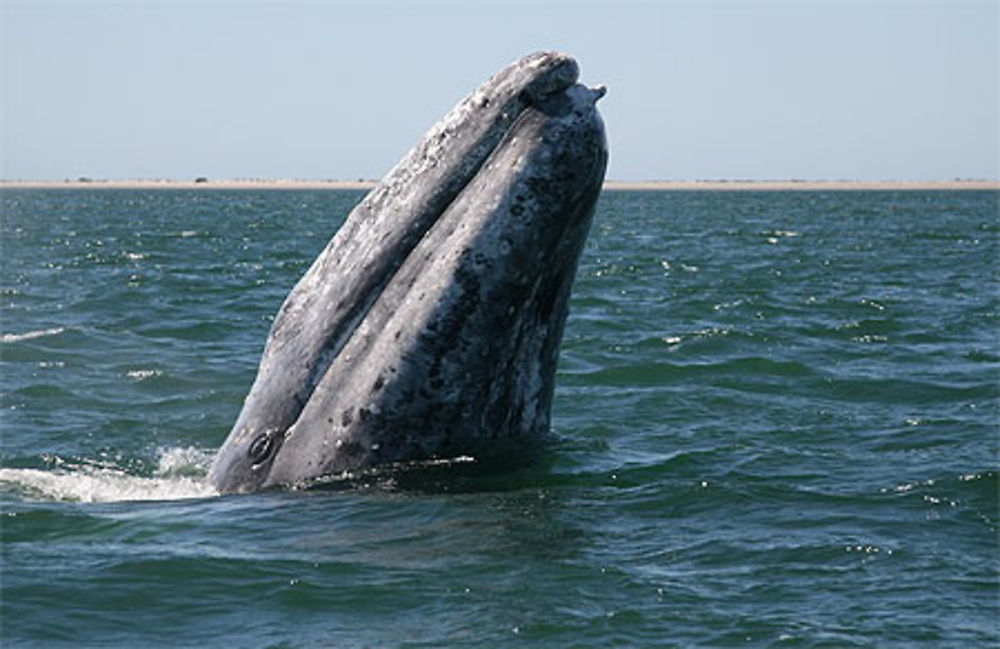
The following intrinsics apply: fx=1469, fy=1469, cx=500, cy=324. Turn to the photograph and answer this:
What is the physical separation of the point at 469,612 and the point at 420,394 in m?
1.81

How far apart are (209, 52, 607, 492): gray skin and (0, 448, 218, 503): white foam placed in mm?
637

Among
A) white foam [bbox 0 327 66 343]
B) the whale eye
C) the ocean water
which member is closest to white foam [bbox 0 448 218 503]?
the ocean water

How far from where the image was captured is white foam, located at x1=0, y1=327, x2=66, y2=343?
15.0m

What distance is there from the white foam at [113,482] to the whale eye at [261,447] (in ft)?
1.27

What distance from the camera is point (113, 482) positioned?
8477mm

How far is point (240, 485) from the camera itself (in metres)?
7.41

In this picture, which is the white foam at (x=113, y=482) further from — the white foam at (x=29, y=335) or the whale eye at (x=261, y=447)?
the white foam at (x=29, y=335)

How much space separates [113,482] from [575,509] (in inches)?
116

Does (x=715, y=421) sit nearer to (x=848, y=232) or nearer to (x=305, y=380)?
(x=305, y=380)

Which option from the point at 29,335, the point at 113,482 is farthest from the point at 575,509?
the point at 29,335

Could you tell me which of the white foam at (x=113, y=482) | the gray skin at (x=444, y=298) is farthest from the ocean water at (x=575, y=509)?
the gray skin at (x=444, y=298)

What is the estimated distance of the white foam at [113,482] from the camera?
793cm

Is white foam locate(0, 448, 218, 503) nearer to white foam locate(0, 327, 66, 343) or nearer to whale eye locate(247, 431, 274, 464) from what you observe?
whale eye locate(247, 431, 274, 464)

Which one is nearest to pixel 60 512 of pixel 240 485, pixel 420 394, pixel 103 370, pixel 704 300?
pixel 240 485
